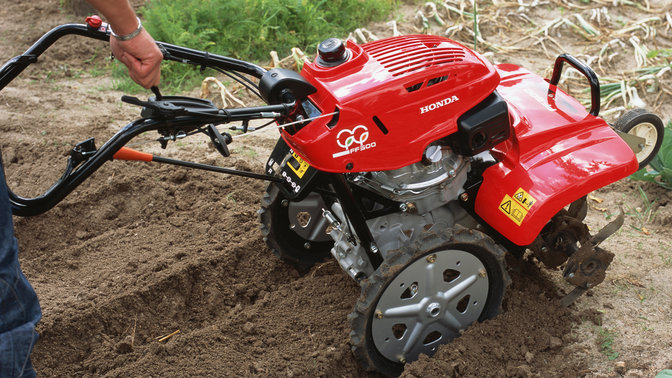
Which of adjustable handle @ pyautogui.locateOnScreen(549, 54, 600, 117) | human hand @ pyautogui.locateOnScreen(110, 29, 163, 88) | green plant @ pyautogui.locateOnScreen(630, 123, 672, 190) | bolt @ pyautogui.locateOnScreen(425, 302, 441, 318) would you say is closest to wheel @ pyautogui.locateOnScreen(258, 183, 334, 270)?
bolt @ pyautogui.locateOnScreen(425, 302, 441, 318)

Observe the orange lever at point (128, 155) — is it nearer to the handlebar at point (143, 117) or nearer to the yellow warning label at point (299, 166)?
the handlebar at point (143, 117)

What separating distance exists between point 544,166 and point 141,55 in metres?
1.60

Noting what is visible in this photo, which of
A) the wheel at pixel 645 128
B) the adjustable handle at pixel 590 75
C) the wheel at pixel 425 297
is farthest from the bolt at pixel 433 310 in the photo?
the wheel at pixel 645 128

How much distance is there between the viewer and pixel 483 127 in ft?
8.27

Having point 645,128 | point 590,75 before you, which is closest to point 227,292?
point 590,75

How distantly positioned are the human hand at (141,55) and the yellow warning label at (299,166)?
2.43ft

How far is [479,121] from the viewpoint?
2506 mm

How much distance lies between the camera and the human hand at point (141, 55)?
2039 mm

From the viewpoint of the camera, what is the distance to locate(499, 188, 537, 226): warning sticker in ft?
8.53

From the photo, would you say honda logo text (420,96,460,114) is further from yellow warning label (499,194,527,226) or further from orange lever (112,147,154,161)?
orange lever (112,147,154,161)

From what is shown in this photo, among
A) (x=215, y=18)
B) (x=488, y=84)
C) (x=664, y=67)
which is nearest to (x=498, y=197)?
(x=488, y=84)

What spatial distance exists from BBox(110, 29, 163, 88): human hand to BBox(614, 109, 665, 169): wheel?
2518mm

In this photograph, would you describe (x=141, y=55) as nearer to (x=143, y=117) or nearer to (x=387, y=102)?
(x=143, y=117)

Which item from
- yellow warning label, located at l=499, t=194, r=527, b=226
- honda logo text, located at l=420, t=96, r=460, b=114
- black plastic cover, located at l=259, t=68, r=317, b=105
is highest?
black plastic cover, located at l=259, t=68, r=317, b=105
